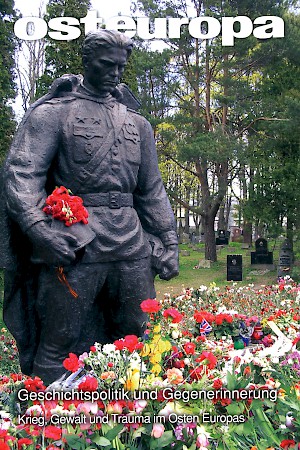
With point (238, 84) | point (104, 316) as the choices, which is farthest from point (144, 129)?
point (238, 84)

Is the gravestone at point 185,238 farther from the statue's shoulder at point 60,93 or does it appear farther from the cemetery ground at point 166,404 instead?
the cemetery ground at point 166,404

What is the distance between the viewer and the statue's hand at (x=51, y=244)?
3025 mm

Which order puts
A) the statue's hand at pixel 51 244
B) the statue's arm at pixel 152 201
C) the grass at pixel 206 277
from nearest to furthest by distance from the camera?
1. the statue's hand at pixel 51 244
2. the statue's arm at pixel 152 201
3. the grass at pixel 206 277

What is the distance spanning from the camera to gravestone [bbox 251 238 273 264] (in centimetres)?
1888

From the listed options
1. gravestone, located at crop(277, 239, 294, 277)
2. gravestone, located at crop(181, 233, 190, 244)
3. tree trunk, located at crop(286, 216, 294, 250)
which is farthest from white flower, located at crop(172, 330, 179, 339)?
gravestone, located at crop(181, 233, 190, 244)

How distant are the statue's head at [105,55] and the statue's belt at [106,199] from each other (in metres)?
0.72

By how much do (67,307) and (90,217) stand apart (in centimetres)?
57

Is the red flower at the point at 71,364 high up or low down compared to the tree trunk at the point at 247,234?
up

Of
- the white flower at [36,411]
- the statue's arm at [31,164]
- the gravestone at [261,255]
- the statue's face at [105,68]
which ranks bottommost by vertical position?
the gravestone at [261,255]

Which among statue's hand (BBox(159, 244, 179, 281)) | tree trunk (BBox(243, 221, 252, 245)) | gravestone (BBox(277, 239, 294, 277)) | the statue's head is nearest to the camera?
the statue's head

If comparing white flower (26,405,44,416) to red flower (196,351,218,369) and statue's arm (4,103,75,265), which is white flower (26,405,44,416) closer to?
red flower (196,351,218,369)

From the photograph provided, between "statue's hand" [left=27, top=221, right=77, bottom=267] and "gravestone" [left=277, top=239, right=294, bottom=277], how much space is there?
14.0 metres

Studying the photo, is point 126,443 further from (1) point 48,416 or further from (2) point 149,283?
(2) point 149,283

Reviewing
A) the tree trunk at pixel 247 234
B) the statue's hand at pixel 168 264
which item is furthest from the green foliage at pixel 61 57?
the tree trunk at pixel 247 234
